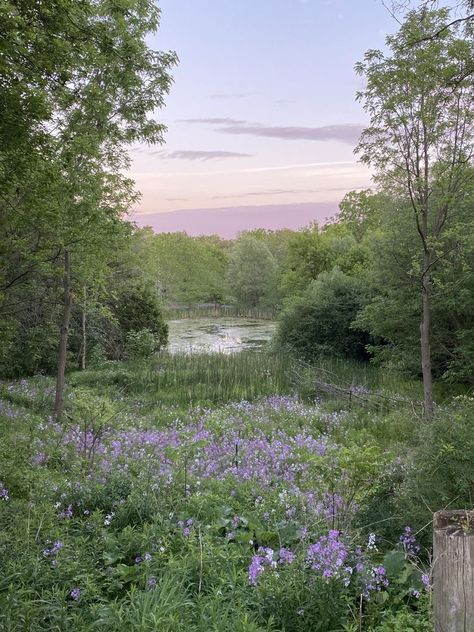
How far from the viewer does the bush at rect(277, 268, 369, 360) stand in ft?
63.8

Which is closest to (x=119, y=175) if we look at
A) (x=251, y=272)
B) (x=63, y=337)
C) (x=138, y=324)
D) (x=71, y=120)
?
(x=71, y=120)

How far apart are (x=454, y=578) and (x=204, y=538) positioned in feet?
6.45

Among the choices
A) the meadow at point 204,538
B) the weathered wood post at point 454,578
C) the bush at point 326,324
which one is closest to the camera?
the weathered wood post at point 454,578

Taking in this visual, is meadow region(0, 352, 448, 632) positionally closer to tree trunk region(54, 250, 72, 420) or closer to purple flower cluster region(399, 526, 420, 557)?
purple flower cluster region(399, 526, 420, 557)

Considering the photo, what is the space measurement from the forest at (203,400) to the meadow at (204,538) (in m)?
0.02

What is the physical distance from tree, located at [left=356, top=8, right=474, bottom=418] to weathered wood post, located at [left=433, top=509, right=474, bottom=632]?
22.7 feet

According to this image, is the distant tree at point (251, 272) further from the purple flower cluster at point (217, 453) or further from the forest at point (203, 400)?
the purple flower cluster at point (217, 453)

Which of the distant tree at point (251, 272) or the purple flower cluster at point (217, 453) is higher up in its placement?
the distant tree at point (251, 272)

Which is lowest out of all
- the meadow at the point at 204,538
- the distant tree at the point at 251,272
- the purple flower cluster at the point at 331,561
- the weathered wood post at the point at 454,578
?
the meadow at the point at 204,538

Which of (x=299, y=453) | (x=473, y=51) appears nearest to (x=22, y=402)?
(x=299, y=453)

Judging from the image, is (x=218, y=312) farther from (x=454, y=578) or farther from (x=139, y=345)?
(x=454, y=578)

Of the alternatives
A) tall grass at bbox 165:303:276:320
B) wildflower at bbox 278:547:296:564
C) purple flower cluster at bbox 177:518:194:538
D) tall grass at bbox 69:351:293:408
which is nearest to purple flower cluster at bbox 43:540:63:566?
purple flower cluster at bbox 177:518:194:538

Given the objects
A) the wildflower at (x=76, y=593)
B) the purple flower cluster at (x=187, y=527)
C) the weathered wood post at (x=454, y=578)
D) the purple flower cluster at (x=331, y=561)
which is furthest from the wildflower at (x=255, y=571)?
the weathered wood post at (x=454, y=578)

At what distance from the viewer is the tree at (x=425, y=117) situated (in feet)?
27.6
